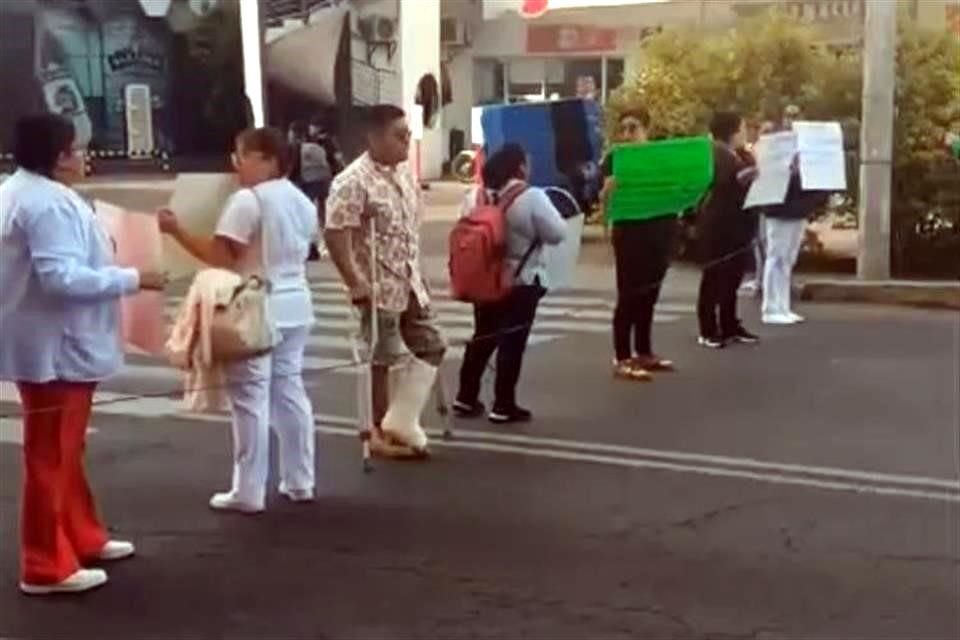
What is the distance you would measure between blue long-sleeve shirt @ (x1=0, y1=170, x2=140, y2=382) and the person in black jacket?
6.43m

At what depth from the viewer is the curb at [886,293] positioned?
52.0 ft

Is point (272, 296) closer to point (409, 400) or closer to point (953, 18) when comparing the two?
point (409, 400)

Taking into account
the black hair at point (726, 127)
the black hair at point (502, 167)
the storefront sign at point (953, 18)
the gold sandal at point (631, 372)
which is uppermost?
the storefront sign at point (953, 18)

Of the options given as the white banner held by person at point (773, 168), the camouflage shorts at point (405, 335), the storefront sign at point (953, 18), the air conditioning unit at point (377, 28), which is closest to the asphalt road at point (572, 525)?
the camouflage shorts at point (405, 335)

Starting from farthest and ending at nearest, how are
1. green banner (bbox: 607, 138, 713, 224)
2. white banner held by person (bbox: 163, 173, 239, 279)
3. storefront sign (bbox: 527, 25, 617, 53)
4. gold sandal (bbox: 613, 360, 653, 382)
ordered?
gold sandal (bbox: 613, 360, 653, 382) < storefront sign (bbox: 527, 25, 617, 53) < green banner (bbox: 607, 138, 713, 224) < white banner held by person (bbox: 163, 173, 239, 279)

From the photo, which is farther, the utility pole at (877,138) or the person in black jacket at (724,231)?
the utility pole at (877,138)

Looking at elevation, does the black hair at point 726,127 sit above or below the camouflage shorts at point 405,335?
above

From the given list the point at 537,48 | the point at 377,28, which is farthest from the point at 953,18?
the point at 377,28

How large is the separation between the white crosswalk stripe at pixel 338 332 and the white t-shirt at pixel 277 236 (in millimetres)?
392

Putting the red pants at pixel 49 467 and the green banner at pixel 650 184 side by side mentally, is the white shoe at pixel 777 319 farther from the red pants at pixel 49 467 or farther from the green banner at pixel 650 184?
the red pants at pixel 49 467

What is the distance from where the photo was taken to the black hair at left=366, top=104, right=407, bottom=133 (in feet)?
26.1

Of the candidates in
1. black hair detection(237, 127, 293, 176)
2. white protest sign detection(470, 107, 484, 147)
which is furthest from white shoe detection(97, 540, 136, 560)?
white protest sign detection(470, 107, 484, 147)

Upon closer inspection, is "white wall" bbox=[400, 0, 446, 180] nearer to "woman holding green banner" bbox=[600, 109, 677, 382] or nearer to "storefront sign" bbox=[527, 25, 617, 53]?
"storefront sign" bbox=[527, 25, 617, 53]

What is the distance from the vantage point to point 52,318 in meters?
6.14
